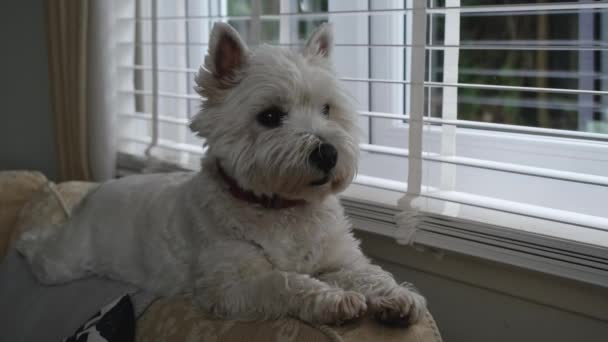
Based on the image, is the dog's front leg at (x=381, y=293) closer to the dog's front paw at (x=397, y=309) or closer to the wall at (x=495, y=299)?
the dog's front paw at (x=397, y=309)

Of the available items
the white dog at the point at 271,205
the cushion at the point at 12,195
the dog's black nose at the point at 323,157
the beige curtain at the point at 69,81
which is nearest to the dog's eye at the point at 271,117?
the white dog at the point at 271,205

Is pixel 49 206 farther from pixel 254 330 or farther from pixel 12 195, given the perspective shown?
pixel 254 330

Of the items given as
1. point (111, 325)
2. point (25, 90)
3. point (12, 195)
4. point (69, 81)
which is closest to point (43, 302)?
point (111, 325)

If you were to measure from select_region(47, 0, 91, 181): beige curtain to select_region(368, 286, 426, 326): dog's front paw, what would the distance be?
5.15 ft

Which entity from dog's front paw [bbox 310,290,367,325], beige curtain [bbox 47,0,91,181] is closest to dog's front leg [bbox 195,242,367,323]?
dog's front paw [bbox 310,290,367,325]

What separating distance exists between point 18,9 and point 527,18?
80.1 inches

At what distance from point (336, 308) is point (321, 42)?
0.59 m

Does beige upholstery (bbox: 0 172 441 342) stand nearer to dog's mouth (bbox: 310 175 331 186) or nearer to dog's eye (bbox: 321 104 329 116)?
dog's mouth (bbox: 310 175 331 186)

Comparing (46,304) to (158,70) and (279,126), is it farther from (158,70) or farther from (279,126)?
(158,70)

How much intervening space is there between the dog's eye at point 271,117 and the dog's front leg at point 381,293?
0.32m

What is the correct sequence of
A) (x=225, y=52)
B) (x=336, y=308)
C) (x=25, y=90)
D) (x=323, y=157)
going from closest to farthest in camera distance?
1. (x=336, y=308)
2. (x=323, y=157)
3. (x=225, y=52)
4. (x=25, y=90)

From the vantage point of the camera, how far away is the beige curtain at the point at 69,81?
7.55 feet

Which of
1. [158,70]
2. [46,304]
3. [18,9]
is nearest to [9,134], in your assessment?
[18,9]

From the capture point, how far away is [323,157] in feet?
3.94
